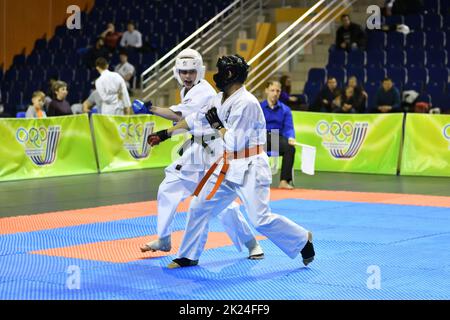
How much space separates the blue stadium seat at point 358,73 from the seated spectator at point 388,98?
186 centimetres

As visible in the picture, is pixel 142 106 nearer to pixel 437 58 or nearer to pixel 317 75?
pixel 317 75

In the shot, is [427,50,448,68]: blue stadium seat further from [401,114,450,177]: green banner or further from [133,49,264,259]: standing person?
[133,49,264,259]: standing person

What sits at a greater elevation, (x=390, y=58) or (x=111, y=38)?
(x=111, y=38)

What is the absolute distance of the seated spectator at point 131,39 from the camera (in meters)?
22.4

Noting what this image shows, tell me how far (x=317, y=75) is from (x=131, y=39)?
5190mm

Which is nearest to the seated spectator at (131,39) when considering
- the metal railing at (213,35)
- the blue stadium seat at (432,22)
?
the metal railing at (213,35)

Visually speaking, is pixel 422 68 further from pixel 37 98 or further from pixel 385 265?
pixel 385 265

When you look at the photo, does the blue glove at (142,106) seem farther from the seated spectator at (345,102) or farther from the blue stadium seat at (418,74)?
the blue stadium seat at (418,74)

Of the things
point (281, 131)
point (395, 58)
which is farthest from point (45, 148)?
point (395, 58)

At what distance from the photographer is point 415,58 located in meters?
19.5

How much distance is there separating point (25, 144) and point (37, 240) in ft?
19.5

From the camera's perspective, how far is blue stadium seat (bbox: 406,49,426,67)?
1941cm

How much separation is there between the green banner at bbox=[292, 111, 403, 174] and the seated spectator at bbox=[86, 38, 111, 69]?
7.77 m
